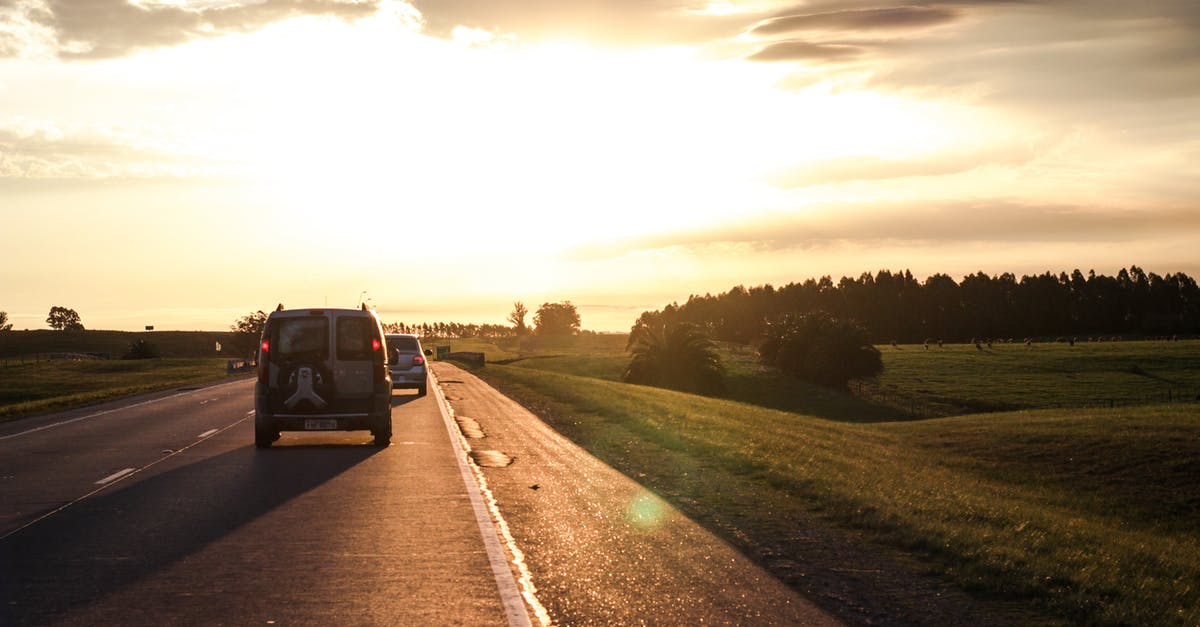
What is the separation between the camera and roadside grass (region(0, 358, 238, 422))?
3654 cm

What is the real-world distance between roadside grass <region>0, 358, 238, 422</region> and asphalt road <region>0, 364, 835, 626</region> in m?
18.3

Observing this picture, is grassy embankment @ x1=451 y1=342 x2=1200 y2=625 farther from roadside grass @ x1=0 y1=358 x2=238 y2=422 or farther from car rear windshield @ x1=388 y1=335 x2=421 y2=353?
roadside grass @ x1=0 y1=358 x2=238 y2=422

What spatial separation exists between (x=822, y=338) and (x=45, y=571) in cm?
7973

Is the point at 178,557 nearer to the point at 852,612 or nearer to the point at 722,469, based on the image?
the point at 852,612

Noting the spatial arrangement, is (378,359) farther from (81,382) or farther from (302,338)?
(81,382)

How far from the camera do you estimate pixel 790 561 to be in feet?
30.1

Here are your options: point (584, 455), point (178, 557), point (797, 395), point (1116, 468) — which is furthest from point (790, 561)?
point (797, 395)

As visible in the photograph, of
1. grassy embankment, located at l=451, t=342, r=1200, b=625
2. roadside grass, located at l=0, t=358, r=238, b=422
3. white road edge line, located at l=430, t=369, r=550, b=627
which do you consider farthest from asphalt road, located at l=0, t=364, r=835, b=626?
roadside grass, located at l=0, t=358, r=238, b=422

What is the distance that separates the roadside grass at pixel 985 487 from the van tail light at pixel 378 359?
3.95m

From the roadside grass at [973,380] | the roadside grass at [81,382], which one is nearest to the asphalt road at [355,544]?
the roadside grass at [81,382]

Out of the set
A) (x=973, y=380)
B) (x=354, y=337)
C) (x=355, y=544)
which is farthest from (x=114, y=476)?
(x=973, y=380)

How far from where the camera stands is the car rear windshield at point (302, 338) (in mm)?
Result: 18562

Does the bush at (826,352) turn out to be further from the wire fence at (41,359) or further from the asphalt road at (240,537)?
the wire fence at (41,359)

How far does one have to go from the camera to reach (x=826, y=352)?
Answer: 274 ft
